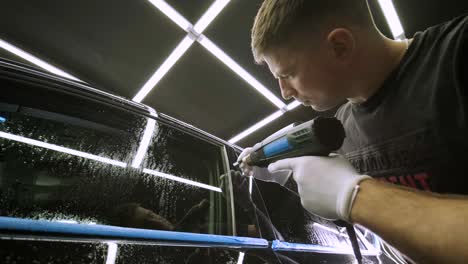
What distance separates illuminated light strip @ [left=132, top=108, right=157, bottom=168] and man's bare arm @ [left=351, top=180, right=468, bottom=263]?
70cm

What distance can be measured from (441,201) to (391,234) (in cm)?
13

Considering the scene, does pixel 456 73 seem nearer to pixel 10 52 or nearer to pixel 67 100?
pixel 67 100

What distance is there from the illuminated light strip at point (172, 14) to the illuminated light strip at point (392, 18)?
2.28m

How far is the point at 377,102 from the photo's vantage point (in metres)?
0.90

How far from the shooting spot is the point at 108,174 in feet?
2.36

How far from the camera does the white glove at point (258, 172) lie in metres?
1.16

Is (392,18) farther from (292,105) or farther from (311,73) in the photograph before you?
(311,73)

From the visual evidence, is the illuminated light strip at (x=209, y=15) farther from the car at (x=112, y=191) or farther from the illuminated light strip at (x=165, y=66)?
the car at (x=112, y=191)

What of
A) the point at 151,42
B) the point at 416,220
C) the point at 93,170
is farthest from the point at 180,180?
the point at 151,42

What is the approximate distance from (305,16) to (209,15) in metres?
2.32

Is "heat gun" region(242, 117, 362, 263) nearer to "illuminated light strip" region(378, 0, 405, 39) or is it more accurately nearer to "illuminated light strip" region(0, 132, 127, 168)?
"illuminated light strip" region(0, 132, 127, 168)

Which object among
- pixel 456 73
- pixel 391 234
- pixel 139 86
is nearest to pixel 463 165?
pixel 456 73

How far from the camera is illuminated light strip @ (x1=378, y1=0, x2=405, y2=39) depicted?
256cm

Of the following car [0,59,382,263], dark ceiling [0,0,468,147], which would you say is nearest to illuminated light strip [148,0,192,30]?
dark ceiling [0,0,468,147]
